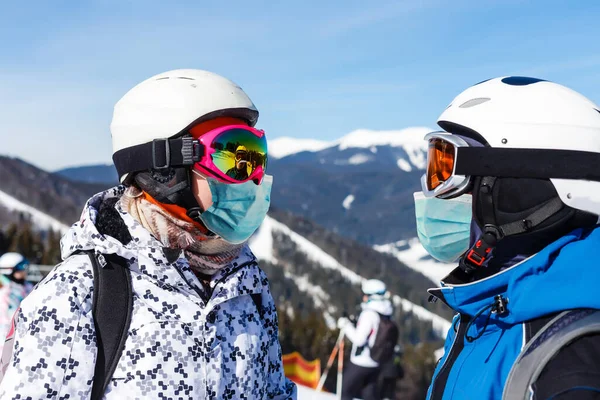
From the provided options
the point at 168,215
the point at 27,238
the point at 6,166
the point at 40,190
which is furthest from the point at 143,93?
the point at 6,166

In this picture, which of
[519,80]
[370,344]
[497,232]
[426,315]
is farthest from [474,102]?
[426,315]

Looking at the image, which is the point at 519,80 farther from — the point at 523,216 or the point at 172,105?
the point at 172,105

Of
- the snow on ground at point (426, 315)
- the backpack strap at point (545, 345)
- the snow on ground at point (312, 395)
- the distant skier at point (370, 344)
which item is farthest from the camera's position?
the snow on ground at point (426, 315)

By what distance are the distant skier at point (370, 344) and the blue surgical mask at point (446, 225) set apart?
7.42 m

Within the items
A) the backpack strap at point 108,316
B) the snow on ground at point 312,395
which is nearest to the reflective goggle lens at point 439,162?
the backpack strap at point 108,316

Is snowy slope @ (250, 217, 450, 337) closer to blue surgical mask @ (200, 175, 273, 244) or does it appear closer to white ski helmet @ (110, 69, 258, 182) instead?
blue surgical mask @ (200, 175, 273, 244)

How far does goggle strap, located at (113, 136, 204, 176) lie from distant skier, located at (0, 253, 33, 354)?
16.2 feet

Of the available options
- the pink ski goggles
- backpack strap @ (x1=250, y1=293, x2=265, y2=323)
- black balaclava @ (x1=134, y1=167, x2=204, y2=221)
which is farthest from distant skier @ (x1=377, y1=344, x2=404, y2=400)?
black balaclava @ (x1=134, y1=167, x2=204, y2=221)

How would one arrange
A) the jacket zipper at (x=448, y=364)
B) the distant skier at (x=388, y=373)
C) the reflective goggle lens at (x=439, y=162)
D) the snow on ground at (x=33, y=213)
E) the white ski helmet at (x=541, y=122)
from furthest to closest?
the snow on ground at (x=33, y=213), the distant skier at (x=388, y=373), the reflective goggle lens at (x=439, y=162), the jacket zipper at (x=448, y=364), the white ski helmet at (x=541, y=122)

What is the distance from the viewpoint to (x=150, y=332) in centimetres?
212

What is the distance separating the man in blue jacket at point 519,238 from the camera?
1588 millimetres

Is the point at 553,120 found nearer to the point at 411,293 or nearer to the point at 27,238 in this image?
the point at 27,238

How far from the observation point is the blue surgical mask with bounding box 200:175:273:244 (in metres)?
→ 2.44

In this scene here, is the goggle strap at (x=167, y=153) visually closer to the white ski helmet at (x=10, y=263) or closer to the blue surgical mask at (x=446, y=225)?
the blue surgical mask at (x=446, y=225)
